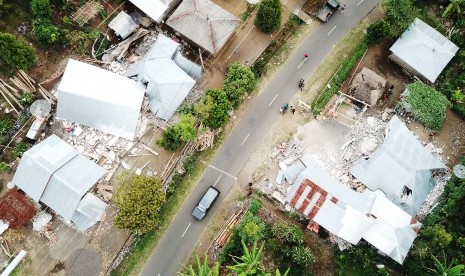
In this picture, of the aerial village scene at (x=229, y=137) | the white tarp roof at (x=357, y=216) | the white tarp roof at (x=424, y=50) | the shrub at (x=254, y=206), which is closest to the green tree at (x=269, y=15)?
the aerial village scene at (x=229, y=137)

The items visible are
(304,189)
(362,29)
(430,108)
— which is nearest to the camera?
(304,189)

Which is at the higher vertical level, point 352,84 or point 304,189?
point 352,84

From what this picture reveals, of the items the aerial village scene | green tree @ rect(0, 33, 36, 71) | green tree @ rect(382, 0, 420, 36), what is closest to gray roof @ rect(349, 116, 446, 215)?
the aerial village scene

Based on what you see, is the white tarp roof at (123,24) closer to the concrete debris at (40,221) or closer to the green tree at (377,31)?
the concrete debris at (40,221)

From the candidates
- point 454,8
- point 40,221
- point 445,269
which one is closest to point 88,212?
point 40,221

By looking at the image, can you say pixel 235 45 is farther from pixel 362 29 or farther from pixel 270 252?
pixel 270 252

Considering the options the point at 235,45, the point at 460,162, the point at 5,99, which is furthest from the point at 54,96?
the point at 460,162

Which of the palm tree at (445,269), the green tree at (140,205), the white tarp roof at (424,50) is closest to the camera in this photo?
the palm tree at (445,269)
